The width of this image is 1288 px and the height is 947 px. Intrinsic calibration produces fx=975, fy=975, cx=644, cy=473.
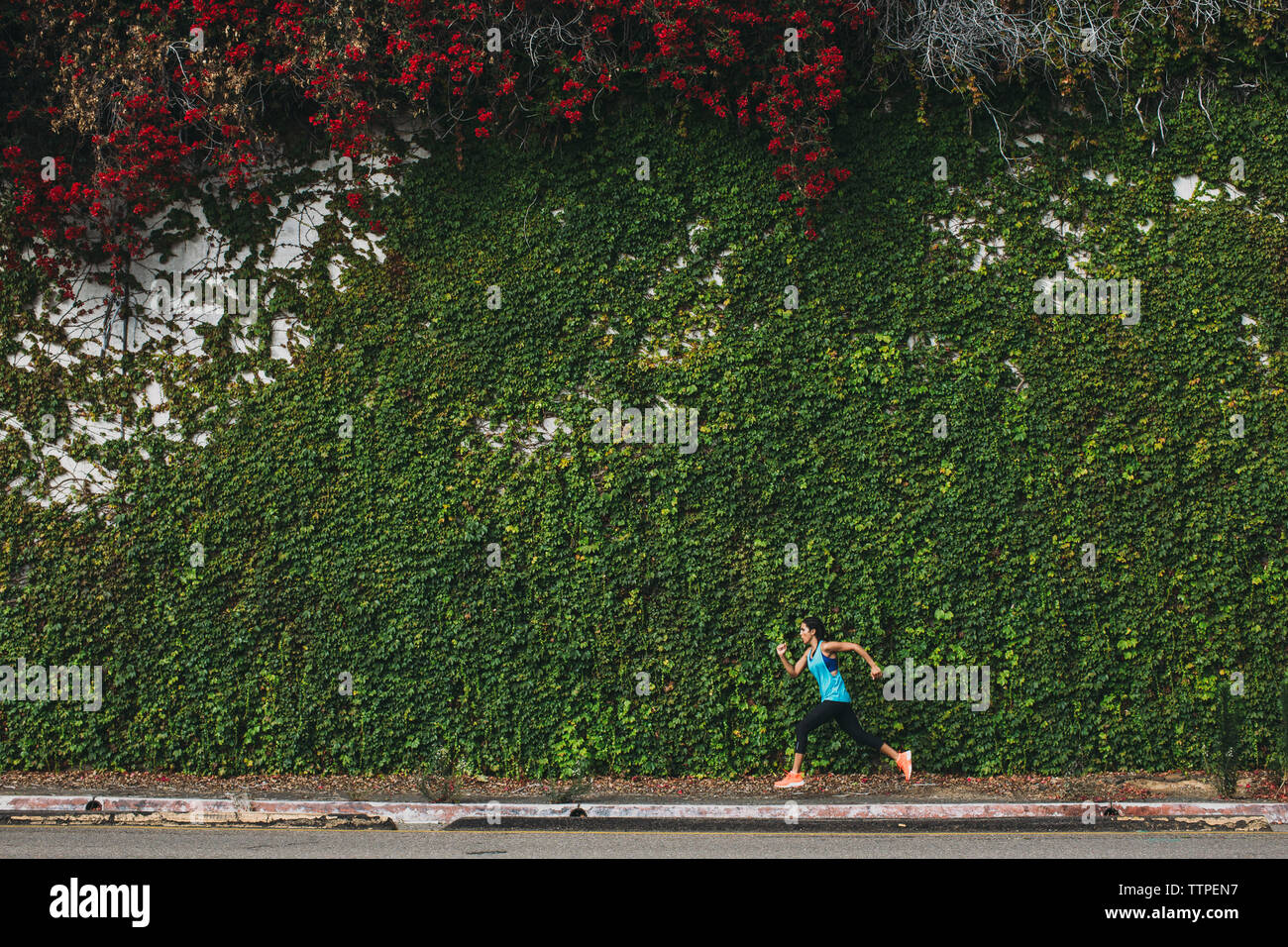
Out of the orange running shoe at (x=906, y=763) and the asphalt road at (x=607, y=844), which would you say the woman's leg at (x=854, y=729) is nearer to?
the orange running shoe at (x=906, y=763)

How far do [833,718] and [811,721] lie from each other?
238 millimetres

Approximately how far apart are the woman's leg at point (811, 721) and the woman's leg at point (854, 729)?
3.2 inches

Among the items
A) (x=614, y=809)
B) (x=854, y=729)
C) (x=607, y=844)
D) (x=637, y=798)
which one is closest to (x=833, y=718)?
(x=854, y=729)

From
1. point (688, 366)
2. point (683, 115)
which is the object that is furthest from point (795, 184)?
point (688, 366)

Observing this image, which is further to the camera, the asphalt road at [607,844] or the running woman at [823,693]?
the running woman at [823,693]

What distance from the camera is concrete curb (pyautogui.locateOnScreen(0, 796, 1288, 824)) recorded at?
844 centimetres

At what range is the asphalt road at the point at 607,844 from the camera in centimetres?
734

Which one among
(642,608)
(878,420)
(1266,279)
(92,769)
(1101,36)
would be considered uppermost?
(1101,36)

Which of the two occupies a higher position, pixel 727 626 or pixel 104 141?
pixel 104 141

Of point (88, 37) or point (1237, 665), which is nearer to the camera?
point (1237, 665)

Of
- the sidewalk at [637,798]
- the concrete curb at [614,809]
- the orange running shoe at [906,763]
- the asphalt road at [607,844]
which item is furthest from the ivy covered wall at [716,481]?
the asphalt road at [607,844]

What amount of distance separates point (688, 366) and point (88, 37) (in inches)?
284

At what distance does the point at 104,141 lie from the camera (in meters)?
10.0

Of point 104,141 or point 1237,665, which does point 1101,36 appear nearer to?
point 1237,665
